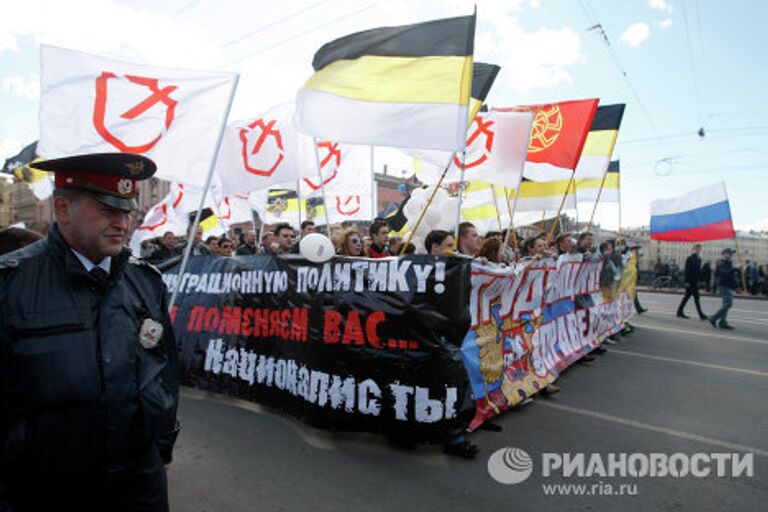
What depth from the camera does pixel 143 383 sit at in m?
1.70

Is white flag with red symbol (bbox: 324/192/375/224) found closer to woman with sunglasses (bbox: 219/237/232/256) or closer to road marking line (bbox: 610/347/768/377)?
woman with sunglasses (bbox: 219/237/232/256)

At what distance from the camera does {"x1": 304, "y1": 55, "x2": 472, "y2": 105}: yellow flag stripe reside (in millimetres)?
4098

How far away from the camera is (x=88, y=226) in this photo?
1696 millimetres

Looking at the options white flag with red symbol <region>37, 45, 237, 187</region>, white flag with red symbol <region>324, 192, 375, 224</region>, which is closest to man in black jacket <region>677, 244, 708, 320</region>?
white flag with red symbol <region>324, 192, 375, 224</region>

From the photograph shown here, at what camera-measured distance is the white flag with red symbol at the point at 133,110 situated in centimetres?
362

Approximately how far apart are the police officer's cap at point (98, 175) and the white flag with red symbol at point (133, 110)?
2.15 m

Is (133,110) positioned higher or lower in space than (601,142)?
lower

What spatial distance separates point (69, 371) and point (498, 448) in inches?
124

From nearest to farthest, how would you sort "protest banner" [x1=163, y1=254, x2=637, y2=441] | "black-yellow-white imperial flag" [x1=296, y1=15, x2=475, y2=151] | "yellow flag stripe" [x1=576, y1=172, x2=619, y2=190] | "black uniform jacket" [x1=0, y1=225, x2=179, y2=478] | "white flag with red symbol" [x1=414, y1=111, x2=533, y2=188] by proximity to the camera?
"black uniform jacket" [x1=0, y1=225, x2=179, y2=478]
"protest banner" [x1=163, y1=254, x2=637, y2=441]
"black-yellow-white imperial flag" [x1=296, y1=15, x2=475, y2=151]
"white flag with red symbol" [x1=414, y1=111, x2=533, y2=188]
"yellow flag stripe" [x1=576, y1=172, x2=619, y2=190]

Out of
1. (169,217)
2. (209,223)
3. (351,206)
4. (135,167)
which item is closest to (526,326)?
(135,167)

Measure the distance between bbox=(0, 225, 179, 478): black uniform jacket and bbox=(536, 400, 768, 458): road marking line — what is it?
408cm

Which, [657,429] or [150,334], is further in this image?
[657,429]

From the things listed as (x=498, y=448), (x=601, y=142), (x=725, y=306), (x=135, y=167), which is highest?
(x=601, y=142)

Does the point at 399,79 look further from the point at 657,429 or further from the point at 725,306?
the point at 725,306
